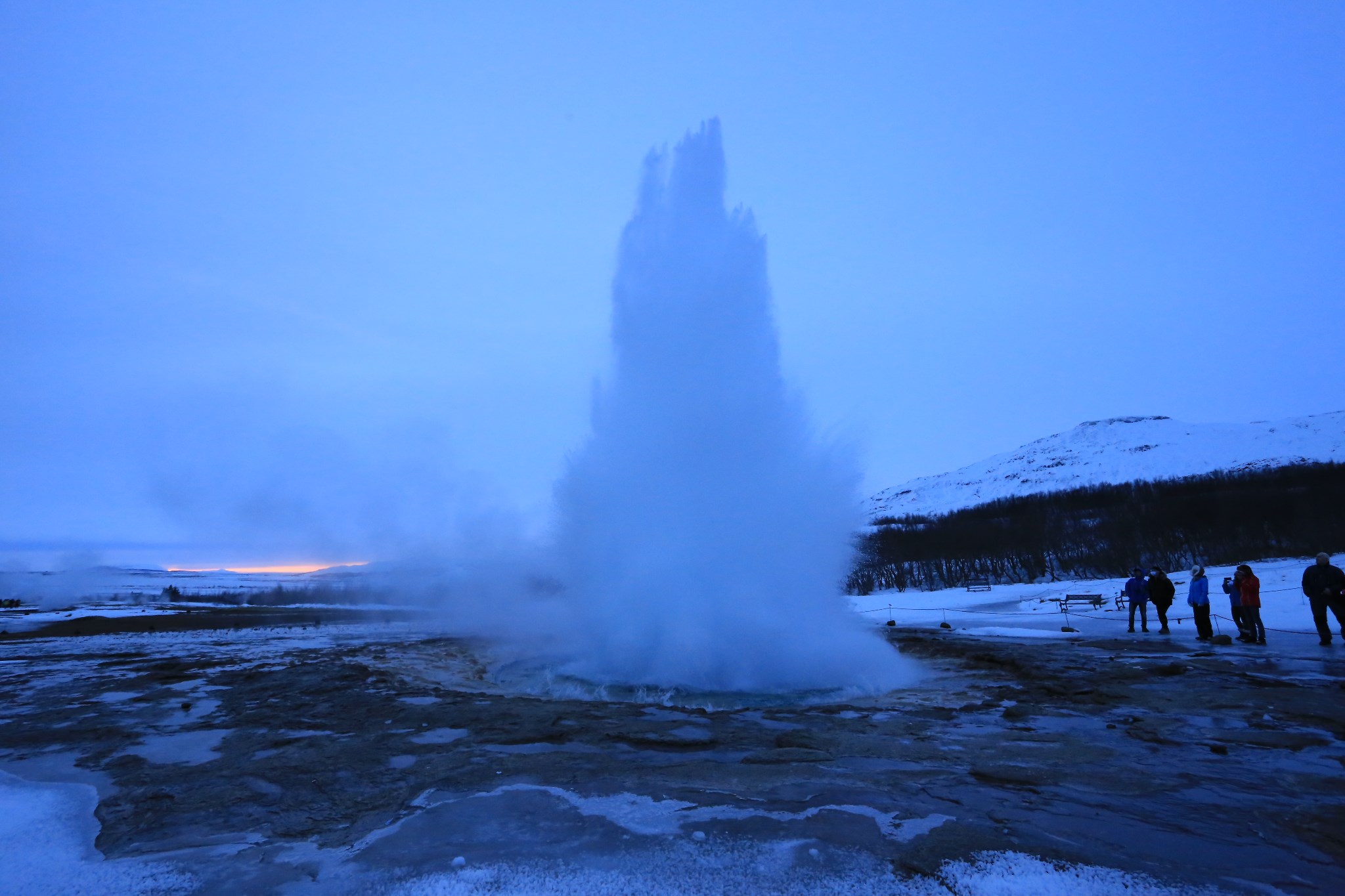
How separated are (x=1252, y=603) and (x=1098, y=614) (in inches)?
503

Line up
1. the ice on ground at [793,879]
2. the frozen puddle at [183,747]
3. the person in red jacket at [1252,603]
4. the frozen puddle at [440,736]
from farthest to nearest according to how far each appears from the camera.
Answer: the person in red jacket at [1252,603], the frozen puddle at [440,736], the frozen puddle at [183,747], the ice on ground at [793,879]

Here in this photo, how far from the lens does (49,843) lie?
475 cm

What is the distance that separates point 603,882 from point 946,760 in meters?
3.90

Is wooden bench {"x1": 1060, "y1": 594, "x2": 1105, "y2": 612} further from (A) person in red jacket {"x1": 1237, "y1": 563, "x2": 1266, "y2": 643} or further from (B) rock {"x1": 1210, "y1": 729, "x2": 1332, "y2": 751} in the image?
(B) rock {"x1": 1210, "y1": 729, "x2": 1332, "y2": 751}

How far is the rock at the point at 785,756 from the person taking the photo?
6.48 metres

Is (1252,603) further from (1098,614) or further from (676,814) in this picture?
(676,814)

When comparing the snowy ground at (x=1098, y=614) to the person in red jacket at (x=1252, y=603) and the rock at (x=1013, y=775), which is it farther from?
the rock at (x=1013, y=775)

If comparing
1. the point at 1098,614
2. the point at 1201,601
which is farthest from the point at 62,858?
the point at 1098,614

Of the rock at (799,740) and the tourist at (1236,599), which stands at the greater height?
the tourist at (1236,599)

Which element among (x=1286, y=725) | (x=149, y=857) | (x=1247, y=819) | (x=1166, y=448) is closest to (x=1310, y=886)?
(x=1247, y=819)

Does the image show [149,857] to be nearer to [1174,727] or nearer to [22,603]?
[1174,727]

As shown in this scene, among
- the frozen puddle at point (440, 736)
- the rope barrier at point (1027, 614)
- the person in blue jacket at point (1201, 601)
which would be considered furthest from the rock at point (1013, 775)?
the rope barrier at point (1027, 614)

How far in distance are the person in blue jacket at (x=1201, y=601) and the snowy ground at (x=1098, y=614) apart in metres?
0.50

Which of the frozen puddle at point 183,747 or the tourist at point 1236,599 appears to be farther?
the tourist at point 1236,599
